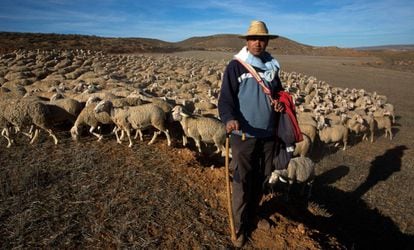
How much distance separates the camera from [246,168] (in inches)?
156

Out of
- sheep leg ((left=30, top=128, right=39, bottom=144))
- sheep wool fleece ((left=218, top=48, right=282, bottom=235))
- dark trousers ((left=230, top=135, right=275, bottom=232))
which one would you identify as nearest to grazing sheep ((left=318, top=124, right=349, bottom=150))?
dark trousers ((left=230, top=135, right=275, bottom=232))

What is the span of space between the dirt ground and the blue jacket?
5.13 ft

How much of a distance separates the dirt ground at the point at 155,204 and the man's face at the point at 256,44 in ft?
7.73

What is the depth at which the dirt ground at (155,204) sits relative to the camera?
4.37 meters

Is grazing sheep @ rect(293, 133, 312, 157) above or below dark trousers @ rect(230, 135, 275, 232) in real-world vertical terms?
below

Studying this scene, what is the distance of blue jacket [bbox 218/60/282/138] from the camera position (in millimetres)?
3717

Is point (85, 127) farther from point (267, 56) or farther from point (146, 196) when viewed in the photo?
point (267, 56)

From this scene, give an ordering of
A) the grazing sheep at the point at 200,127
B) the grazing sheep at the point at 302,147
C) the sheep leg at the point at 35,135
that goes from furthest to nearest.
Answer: the grazing sheep at the point at 302,147 → the grazing sheep at the point at 200,127 → the sheep leg at the point at 35,135

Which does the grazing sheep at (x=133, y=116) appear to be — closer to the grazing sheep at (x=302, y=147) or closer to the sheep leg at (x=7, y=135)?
the sheep leg at (x=7, y=135)

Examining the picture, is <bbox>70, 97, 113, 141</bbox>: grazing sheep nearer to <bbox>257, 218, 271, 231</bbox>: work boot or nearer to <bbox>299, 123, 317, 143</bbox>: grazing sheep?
<bbox>257, 218, 271, 231</bbox>: work boot

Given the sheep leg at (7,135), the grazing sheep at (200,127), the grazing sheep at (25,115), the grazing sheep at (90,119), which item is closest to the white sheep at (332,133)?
the grazing sheep at (200,127)

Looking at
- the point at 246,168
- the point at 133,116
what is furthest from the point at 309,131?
the point at 246,168

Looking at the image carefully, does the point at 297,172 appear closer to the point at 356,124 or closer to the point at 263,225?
Answer: the point at 263,225

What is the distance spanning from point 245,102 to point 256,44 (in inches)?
25.8
